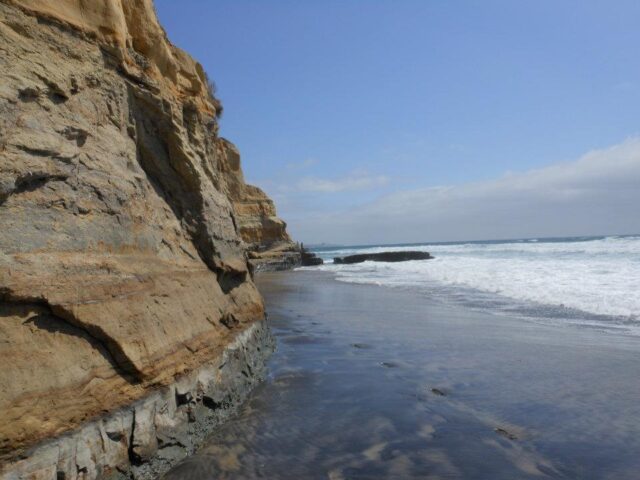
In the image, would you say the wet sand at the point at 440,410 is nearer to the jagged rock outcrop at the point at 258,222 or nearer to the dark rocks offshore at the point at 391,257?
the jagged rock outcrop at the point at 258,222

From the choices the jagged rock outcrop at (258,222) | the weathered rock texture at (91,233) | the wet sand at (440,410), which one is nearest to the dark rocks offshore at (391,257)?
the jagged rock outcrop at (258,222)

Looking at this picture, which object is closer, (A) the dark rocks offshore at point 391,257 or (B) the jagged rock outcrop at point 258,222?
(B) the jagged rock outcrop at point 258,222

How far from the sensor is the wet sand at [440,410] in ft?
14.8

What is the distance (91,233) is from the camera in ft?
13.2

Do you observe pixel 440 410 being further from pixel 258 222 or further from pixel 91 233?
pixel 258 222

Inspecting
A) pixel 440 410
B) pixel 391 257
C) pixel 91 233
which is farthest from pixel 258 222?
pixel 91 233

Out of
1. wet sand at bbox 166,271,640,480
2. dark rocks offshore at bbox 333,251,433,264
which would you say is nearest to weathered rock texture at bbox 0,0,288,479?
wet sand at bbox 166,271,640,480

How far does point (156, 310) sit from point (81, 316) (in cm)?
95

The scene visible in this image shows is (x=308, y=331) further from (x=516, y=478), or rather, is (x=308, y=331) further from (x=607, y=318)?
(x=607, y=318)

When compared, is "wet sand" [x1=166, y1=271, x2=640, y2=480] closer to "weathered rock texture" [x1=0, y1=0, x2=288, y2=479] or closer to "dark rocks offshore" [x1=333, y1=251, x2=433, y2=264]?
"weathered rock texture" [x1=0, y1=0, x2=288, y2=479]

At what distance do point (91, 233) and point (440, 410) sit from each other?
4678 millimetres

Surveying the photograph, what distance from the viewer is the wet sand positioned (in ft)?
14.8

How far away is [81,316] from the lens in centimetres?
356

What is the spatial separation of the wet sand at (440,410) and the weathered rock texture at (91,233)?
1.25 metres
